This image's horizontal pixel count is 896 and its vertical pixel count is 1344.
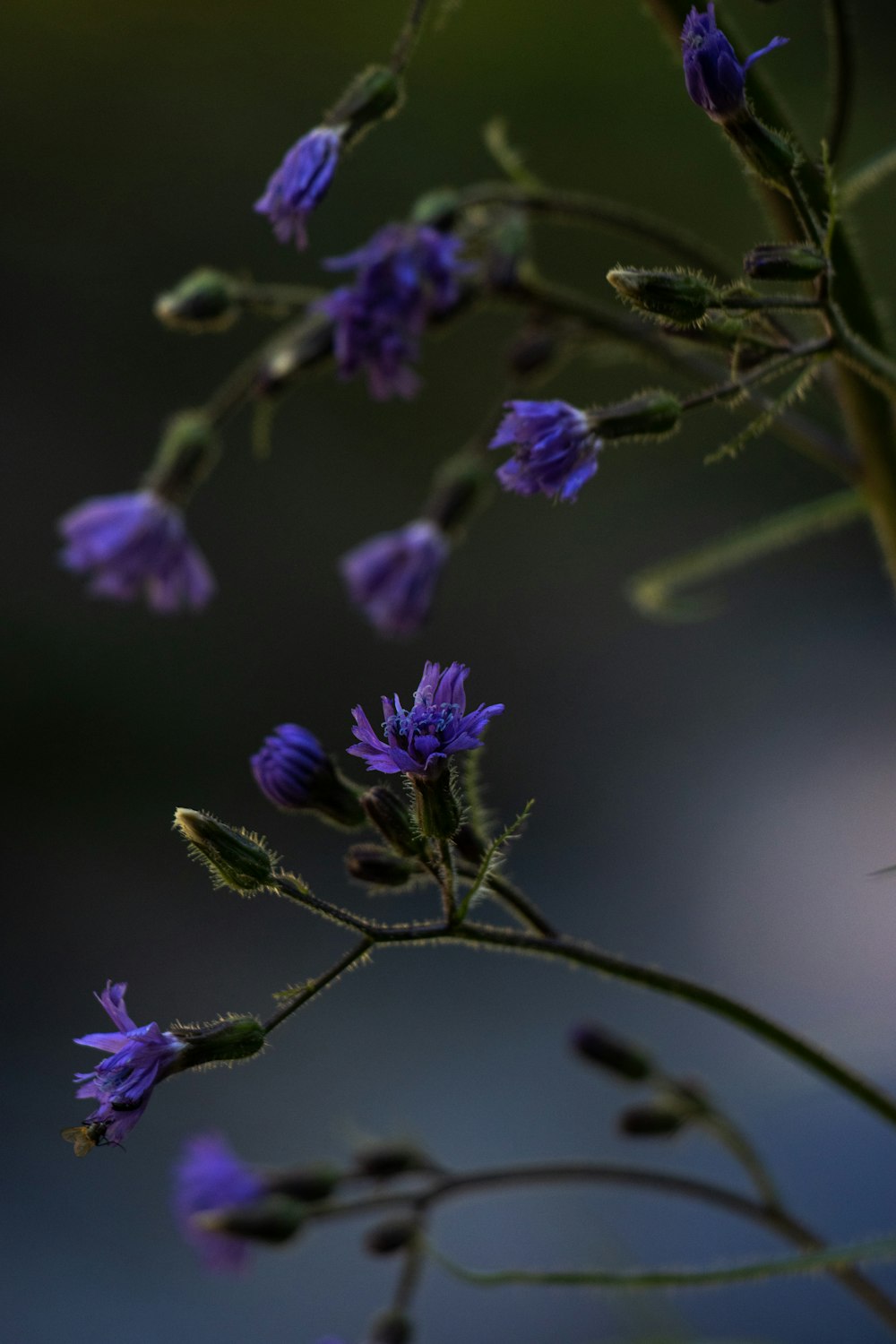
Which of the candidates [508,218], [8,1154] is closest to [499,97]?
[8,1154]

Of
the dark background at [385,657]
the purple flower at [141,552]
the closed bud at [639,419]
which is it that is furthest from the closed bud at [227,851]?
the dark background at [385,657]

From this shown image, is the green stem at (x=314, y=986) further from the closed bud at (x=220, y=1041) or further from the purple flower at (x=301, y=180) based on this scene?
the purple flower at (x=301, y=180)

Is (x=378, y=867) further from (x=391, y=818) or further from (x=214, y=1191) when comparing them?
(x=214, y=1191)

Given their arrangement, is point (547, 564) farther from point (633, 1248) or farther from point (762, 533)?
point (762, 533)

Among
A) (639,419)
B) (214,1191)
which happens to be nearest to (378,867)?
(639,419)

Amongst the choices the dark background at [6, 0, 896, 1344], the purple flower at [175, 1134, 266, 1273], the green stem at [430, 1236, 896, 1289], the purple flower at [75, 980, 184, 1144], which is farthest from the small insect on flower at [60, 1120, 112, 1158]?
the dark background at [6, 0, 896, 1344]
